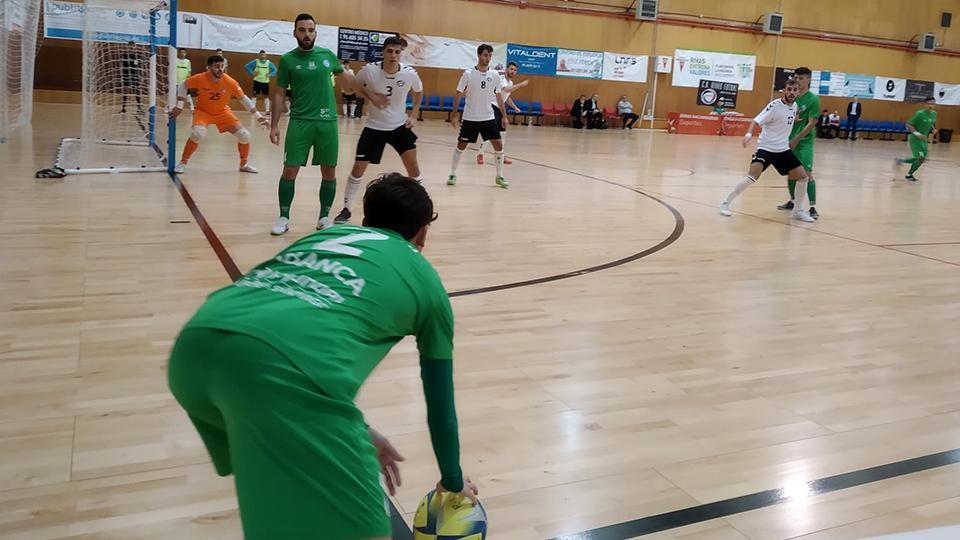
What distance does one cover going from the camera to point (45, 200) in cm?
785

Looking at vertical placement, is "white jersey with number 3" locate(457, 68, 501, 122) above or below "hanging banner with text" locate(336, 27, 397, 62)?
below

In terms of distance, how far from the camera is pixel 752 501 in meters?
2.88

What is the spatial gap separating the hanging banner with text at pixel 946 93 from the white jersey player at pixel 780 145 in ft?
98.7

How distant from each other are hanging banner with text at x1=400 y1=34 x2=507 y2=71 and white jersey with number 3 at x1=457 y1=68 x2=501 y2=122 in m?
14.1

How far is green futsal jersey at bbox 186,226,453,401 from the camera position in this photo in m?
1.53

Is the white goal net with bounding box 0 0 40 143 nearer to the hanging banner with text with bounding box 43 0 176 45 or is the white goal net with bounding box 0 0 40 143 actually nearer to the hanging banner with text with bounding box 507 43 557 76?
the hanging banner with text with bounding box 43 0 176 45

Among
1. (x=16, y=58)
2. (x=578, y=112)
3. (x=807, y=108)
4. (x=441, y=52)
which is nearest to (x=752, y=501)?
(x=807, y=108)

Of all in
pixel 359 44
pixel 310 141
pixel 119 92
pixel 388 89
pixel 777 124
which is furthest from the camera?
pixel 359 44

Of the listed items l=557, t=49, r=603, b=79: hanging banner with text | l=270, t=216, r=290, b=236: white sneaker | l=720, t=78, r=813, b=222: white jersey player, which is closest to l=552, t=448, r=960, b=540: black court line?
l=270, t=216, r=290, b=236: white sneaker

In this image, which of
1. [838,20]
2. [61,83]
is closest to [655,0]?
[838,20]

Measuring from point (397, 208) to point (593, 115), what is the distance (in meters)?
26.2

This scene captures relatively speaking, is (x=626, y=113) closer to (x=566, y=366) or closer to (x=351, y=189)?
(x=351, y=189)

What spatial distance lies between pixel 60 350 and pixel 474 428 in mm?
2182

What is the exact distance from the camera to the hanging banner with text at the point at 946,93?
34.5m
